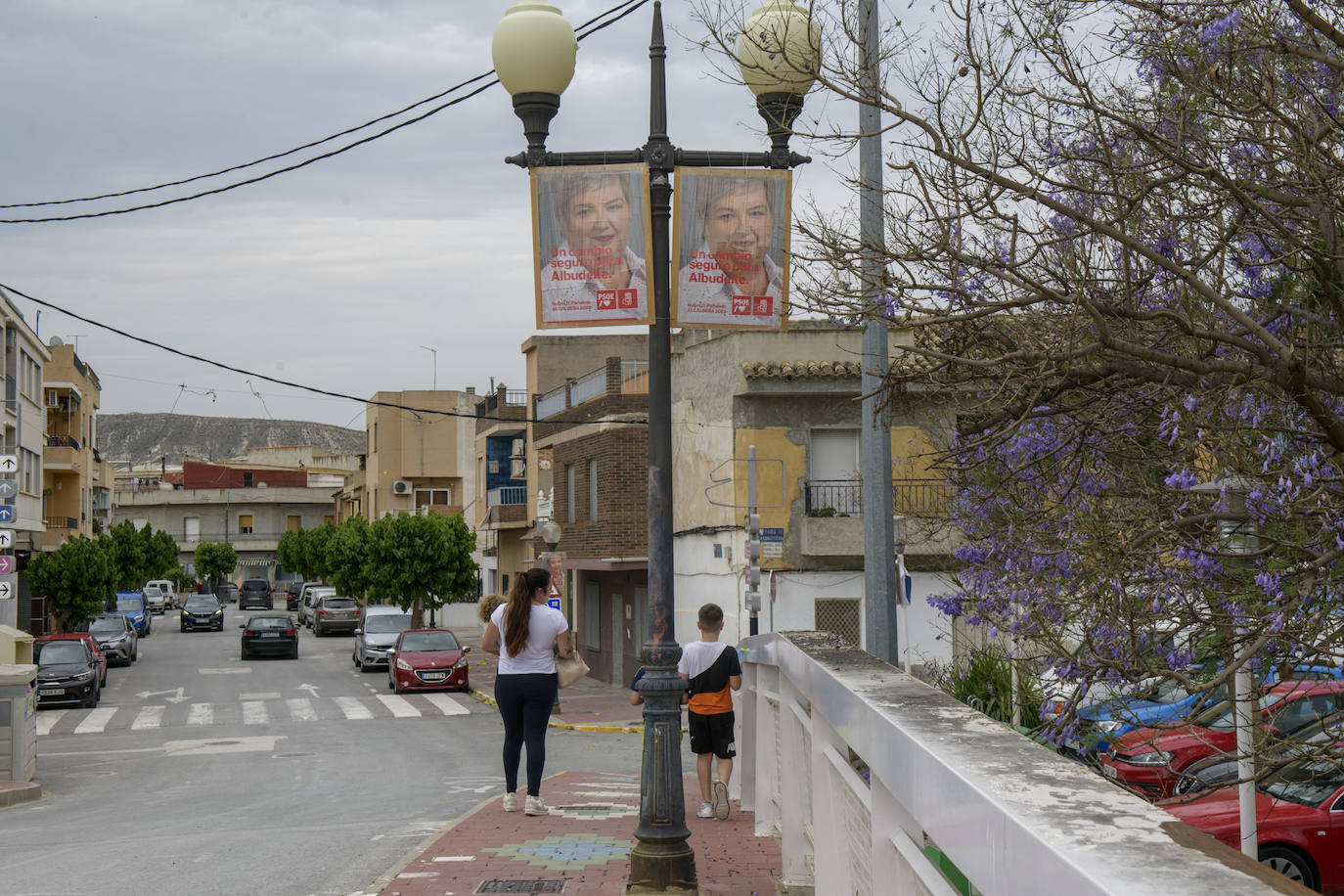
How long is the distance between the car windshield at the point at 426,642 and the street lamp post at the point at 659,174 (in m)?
24.0

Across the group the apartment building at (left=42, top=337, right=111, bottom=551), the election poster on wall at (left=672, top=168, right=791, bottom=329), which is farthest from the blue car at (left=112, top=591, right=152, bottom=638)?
the election poster on wall at (left=672, top=168, right=791, bottom=329)

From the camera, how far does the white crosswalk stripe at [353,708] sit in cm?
2619

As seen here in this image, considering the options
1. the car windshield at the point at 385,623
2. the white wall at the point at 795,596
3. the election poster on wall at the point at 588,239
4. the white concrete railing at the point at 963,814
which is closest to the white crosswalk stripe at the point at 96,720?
the car windshield at the point at 385,623

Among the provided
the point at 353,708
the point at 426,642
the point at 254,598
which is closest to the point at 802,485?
the point at 353,708

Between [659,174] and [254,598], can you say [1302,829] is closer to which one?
[659,174]

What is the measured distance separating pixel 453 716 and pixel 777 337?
9.45 m

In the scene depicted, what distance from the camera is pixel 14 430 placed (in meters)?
41.8

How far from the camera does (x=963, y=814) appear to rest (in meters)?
2.34

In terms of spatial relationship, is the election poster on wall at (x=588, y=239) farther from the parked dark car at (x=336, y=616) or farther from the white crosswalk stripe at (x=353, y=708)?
the parked dark car at (x=336, y=616)

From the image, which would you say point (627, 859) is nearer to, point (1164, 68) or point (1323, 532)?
point (1323, 532)

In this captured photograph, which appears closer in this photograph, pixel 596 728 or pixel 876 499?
pixel 876 499

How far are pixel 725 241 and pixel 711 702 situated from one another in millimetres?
3461

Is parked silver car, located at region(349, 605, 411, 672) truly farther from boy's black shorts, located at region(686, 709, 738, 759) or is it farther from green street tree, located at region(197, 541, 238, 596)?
green street tree, located at region(197, 541, 238, 596)

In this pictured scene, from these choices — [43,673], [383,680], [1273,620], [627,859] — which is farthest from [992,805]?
[383,680]
